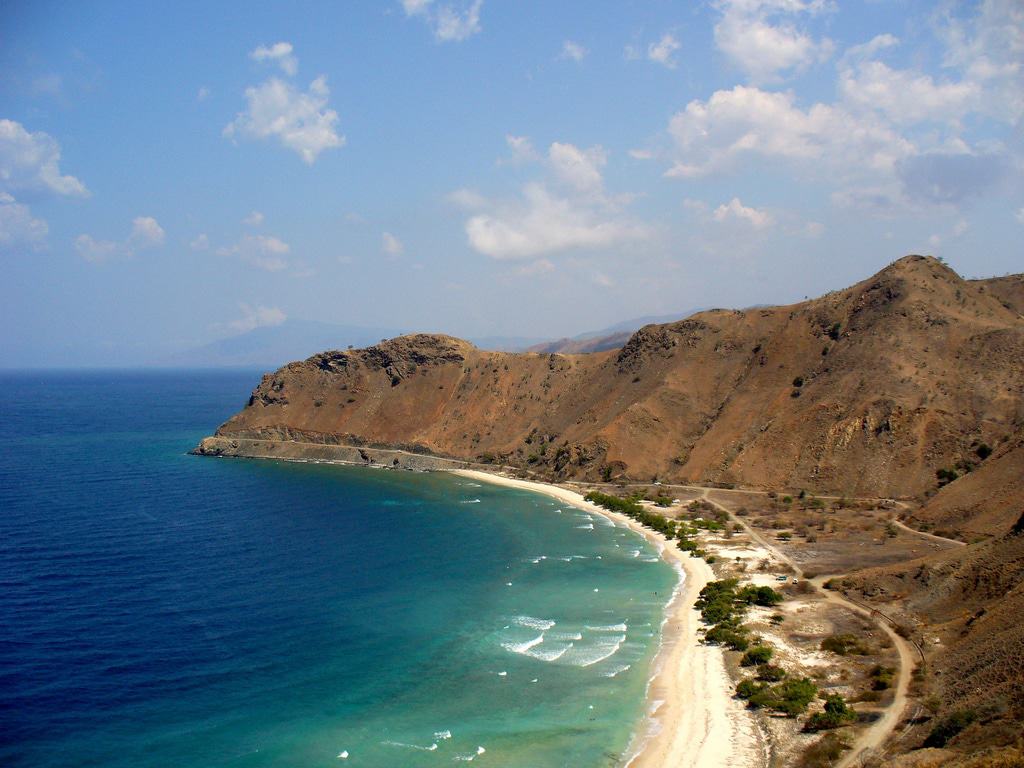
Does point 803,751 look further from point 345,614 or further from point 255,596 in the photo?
point 255,596

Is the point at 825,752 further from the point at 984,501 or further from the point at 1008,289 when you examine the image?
the point at 1008,289

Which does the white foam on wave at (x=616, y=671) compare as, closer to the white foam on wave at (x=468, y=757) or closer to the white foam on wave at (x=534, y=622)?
the white foam on wave at (x=534, y=622)

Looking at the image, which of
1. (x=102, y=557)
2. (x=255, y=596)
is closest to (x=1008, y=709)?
(x=255, y=596)

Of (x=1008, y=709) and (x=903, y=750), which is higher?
(x=1008, y=709)

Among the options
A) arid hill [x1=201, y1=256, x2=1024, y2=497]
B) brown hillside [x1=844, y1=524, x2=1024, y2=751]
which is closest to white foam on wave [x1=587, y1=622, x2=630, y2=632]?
brown hillside [x1=844, y1=524, x2=1024, y2=751]

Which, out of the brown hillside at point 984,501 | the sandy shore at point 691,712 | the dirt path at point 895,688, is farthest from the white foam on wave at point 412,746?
the brown hillside at point 984,501

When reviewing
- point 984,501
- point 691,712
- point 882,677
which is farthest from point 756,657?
point 984,501
